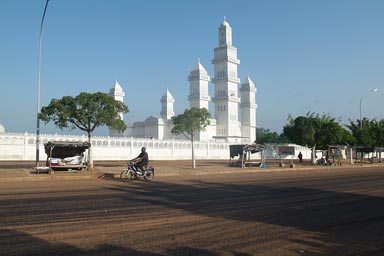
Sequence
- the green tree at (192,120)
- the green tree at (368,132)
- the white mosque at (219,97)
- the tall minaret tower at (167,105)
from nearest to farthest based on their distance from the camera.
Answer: the green tree at (192,120) < the green tree at (368,132) < the white mosque at (219,97) < the tall minaret tower at (167,105)

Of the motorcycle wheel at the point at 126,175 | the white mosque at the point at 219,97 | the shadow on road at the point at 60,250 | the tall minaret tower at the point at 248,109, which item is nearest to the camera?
the shadow on road at the point at 60,250

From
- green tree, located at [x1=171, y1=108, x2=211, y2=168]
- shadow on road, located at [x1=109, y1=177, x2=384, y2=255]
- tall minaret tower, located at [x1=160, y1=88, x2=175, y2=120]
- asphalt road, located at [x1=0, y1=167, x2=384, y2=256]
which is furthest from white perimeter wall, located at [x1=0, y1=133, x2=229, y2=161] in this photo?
tall minaret tower, located at [x1=160, y1=88, x2=175, y2=120]

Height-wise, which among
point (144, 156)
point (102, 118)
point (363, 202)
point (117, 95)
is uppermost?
point (117, 95)

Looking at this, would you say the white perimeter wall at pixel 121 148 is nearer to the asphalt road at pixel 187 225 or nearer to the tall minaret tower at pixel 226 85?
the tall minaret tower at pixel 226 85

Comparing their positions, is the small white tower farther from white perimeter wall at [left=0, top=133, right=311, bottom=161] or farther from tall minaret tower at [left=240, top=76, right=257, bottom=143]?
white perimeter wall at [left=0, top=133, right=311, bottom=161]

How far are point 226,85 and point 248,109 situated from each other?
13.5 meters

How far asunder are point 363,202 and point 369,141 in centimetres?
4262

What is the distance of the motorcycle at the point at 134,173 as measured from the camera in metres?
16.9

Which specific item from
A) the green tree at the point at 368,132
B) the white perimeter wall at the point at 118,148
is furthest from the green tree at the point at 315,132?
the white perimeter wall at the point at 118,148

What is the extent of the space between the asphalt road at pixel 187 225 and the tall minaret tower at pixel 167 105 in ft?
274

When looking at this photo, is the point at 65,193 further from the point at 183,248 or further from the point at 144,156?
the point at 183,248

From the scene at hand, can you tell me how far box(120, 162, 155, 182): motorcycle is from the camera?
55.5 ft

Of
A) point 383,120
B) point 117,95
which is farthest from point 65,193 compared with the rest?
point 117,95

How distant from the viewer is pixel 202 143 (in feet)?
189
